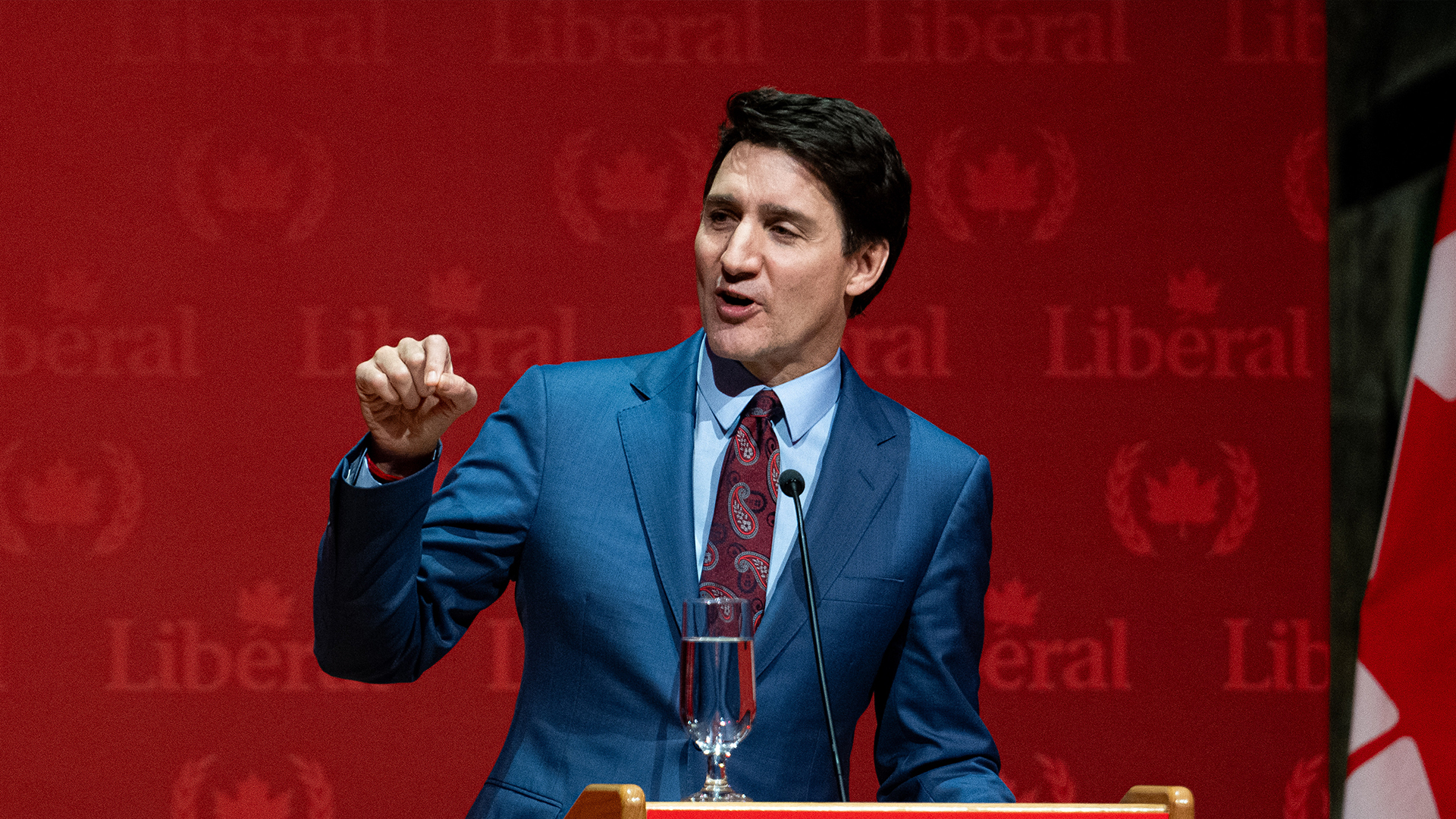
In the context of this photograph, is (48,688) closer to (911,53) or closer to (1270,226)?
(911,53)

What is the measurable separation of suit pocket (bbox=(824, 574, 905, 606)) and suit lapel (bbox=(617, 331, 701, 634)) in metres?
0.17

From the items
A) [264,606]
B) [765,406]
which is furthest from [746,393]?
[264,606]

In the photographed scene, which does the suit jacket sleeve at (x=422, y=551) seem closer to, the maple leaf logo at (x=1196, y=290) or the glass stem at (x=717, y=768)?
the glass stem at (x=717, y=768)

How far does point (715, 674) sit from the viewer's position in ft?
4.32

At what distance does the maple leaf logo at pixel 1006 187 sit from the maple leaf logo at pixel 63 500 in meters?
1.85

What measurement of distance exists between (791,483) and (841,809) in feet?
1.63

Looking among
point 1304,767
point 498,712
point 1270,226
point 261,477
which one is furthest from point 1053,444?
point 261,477

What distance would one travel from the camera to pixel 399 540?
137 centimetres

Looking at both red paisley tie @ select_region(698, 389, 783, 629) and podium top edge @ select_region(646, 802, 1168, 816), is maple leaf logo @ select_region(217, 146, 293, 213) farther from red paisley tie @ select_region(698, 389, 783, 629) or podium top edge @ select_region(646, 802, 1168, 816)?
podium top edge @ select_region(646, 802, 1168, 816)

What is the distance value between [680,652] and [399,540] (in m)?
0.29

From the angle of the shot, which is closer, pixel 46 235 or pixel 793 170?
pixel 793 170

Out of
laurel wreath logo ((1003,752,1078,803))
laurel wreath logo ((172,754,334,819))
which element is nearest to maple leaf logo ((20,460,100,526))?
laurel wreath logo ((172,754,334,819))

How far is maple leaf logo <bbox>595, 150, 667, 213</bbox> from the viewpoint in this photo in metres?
2.93

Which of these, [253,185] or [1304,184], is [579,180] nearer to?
[253,185]
